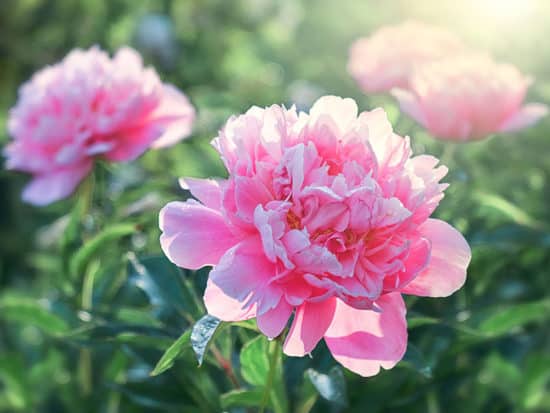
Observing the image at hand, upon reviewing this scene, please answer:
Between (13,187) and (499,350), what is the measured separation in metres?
2.01

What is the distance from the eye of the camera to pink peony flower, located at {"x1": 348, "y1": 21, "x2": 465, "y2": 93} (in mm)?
1288

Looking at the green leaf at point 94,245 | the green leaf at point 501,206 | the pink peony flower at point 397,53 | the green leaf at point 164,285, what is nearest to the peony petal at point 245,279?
the green leaf at point 164,285

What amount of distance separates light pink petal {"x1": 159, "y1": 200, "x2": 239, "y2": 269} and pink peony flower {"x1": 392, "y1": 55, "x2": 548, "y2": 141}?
38cm

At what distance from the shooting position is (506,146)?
164 cm

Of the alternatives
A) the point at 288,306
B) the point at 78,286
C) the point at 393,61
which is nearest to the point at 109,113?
the point at 78,286

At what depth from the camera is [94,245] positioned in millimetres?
1083

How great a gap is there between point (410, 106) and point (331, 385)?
15.0 inches

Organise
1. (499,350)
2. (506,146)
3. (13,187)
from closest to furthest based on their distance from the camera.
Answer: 1. (499,350)
2. (506,146)
3. (13,187)

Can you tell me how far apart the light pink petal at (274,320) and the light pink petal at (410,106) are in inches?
16.3

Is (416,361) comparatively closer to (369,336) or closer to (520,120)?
(369,336)

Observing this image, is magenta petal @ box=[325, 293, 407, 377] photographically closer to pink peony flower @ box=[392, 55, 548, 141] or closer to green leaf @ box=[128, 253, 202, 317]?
green leaf @ box=[128, 253, 202, 317]

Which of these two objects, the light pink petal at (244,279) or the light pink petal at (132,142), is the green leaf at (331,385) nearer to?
the light pink petal at (244,279)

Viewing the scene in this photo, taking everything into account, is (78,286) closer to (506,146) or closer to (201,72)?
(506,146)

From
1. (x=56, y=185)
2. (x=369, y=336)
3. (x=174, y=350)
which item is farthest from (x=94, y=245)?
(x=369, y=336)
